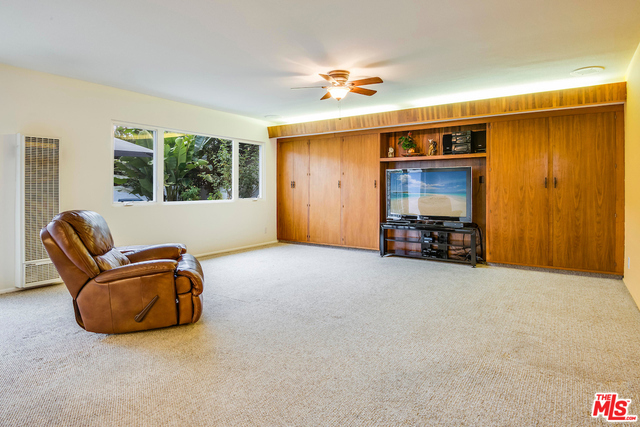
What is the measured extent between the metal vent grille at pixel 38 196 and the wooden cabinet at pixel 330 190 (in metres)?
4.11

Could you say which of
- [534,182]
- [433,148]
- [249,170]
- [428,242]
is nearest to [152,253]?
[249,170]

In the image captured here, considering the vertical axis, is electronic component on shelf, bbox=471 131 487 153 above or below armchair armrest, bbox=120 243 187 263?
above

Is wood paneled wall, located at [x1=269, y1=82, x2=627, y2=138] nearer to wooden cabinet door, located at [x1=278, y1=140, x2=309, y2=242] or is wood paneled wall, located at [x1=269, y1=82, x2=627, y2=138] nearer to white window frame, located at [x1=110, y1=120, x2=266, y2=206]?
wooden cabinet door, located at [x1=278, y1=140, x2=309, y2=242]

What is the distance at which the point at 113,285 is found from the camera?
9.30 feet

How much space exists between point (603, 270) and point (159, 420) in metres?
5.29

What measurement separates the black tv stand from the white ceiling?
6.68ft

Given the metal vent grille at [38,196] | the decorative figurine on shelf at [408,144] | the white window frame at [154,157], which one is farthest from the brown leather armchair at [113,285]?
the decorative figurine on shelf at [408,144]

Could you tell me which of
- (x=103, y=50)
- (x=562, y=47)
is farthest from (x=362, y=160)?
(x=103, y=50)

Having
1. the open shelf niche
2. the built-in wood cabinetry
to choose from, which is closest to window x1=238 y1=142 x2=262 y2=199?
the built-in wood cabinetry

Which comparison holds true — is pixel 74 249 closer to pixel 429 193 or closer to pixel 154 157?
pixel 154 157

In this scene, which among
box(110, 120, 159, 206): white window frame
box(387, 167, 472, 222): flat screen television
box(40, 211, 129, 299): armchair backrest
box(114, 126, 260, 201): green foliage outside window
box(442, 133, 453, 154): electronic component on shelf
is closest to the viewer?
box(40, 211, 129, 299): armchair backrest

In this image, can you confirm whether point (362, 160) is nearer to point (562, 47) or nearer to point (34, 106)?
point (562, 47)

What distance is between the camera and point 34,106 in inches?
168

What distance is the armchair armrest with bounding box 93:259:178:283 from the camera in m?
2.83
